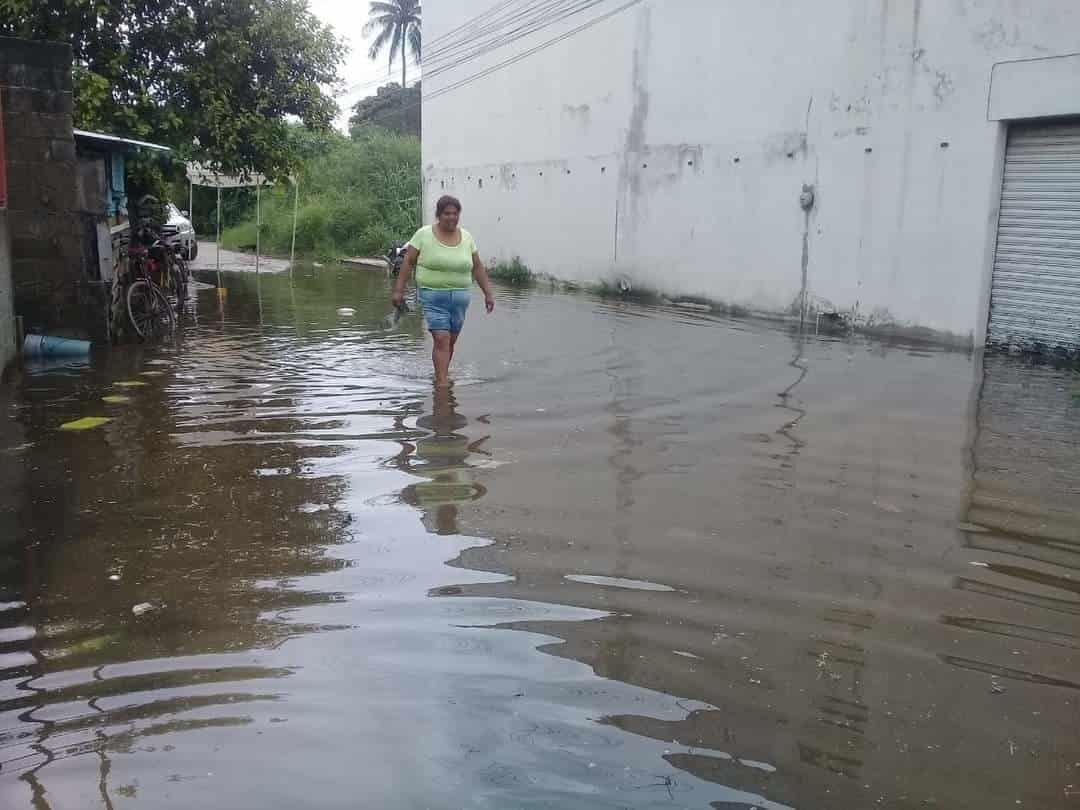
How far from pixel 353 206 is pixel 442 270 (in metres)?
28.3

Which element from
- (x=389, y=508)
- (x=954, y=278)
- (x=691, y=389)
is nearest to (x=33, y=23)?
(x=691, y=389)

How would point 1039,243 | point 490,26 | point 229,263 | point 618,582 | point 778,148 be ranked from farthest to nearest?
point 229,263 → point 490,26 → point 778,148 → point 1039,243 → point 618,582

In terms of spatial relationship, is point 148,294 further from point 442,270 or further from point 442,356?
point 442,270

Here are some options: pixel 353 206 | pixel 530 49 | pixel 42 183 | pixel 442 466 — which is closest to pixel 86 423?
pixel 442 466

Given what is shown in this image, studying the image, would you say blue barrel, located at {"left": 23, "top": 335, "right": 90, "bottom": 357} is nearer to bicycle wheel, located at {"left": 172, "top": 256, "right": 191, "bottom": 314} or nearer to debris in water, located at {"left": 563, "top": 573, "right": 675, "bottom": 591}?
bicycle wheel, located at {"left": 172, "top": 256, "right": 191, "bottom": 314}

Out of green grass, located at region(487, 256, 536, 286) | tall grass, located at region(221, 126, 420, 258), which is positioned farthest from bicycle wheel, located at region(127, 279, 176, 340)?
tall grass, located at region(221, 126, 420, 258)

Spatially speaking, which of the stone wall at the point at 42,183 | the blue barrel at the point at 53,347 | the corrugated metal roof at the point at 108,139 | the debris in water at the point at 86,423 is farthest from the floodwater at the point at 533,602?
the corrugated metal roof at the point at 108,139

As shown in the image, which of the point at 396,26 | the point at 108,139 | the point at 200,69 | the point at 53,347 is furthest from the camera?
the point at 396,26

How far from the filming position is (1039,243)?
1177cm

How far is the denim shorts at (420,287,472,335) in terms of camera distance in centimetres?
888

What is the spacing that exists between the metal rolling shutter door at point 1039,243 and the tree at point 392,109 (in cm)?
4964

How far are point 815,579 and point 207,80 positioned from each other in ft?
41.8

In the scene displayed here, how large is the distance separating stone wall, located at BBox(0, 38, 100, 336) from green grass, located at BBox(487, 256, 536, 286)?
14517 mm

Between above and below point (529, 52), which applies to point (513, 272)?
below
